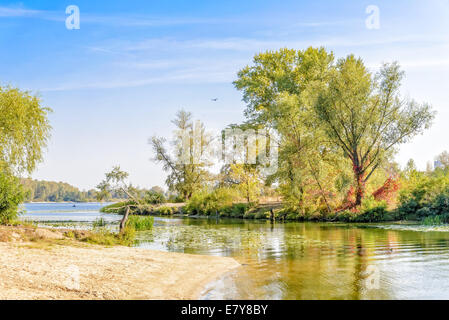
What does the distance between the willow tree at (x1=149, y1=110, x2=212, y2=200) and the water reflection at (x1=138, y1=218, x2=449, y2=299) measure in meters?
41.5

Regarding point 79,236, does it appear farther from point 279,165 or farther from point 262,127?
point 262,127

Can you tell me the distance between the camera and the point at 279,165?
3759 centimetres

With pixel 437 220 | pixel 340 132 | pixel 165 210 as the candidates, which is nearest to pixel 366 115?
pixel 340 132

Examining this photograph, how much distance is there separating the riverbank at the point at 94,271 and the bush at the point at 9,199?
→ 2.94 metres

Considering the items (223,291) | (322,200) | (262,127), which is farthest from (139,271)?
(262,127)

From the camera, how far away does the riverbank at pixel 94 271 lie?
8.37 metres

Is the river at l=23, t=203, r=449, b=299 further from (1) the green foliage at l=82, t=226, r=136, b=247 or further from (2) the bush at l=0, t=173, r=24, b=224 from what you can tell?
(2) the bush at l=0, t=173, r=24, b=224

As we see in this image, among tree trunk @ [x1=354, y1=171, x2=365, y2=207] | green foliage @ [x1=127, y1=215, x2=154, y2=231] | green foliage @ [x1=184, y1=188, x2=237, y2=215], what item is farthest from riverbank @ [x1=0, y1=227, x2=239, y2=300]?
green foliage @ [x1=184, y1=188, x2=237, y2=215]

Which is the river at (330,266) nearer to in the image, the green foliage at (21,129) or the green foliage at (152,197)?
the green foliage at (152,197)

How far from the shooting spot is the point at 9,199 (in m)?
16.8

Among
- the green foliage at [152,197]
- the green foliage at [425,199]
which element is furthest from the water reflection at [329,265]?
the green foliage at [425,199]

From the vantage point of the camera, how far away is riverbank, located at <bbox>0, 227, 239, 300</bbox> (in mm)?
8367

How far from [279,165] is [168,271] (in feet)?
89.6

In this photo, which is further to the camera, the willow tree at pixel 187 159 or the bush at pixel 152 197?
the willow tree at pixel 187 159
